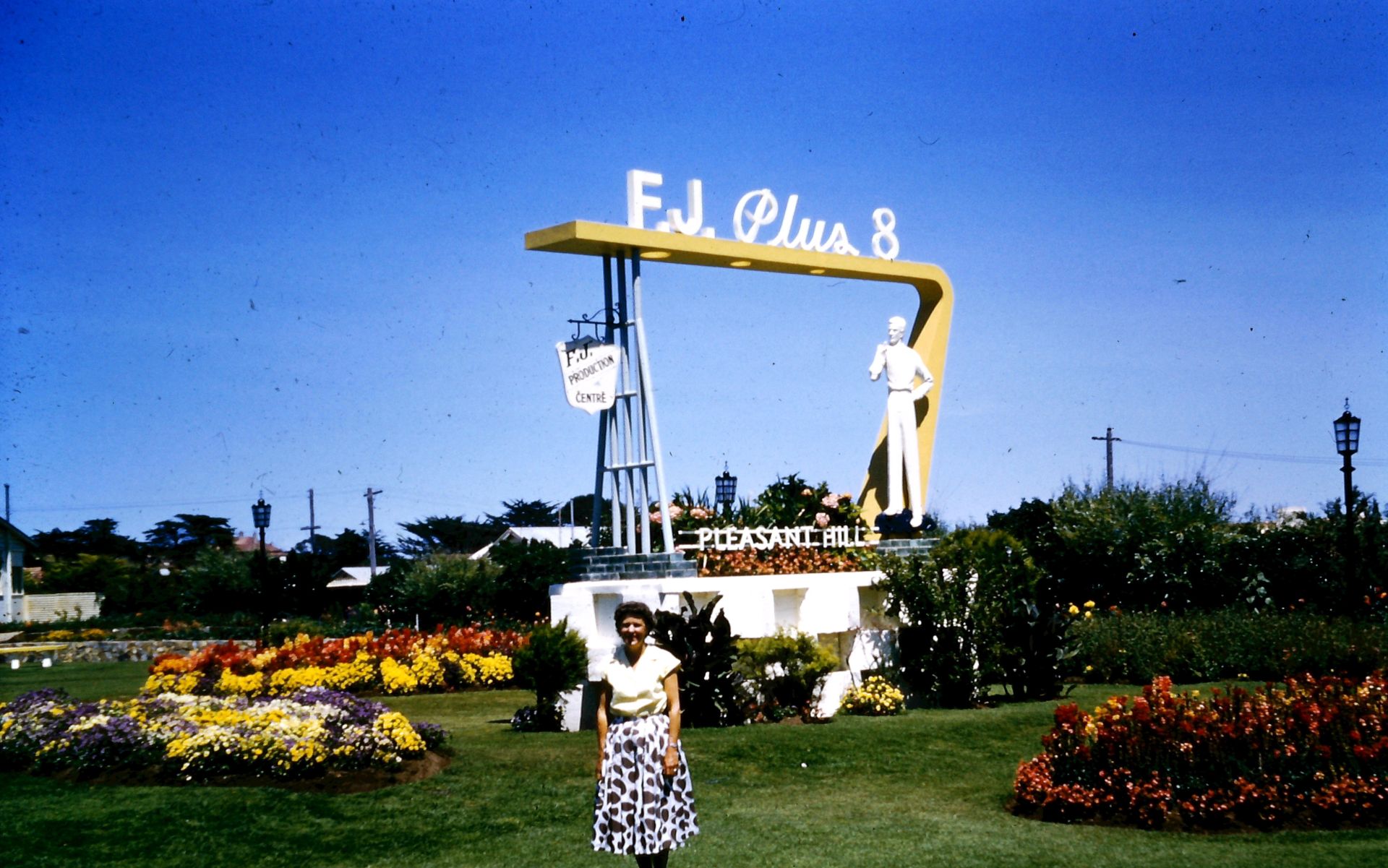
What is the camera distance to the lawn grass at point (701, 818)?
9.67 m

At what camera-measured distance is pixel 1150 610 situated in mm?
23562

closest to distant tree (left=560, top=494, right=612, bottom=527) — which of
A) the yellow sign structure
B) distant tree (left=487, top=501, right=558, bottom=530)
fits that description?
distant tree (left=487, top=501, right=558, bottom=530)

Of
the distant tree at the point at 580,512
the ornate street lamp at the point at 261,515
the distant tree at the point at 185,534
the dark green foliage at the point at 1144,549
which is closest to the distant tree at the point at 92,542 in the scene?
the distant tree at the point at 185,534

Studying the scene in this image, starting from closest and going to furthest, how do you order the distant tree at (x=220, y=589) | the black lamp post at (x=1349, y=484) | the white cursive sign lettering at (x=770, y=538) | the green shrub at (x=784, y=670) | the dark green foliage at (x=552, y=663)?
the dark green foliage at (x=552, y=663), the green shrub at (x=784, y=670), the white cursive sign lettering at (x=770, y=538), the black lamp post at (x=1349, y=484), the distant tree at (x=220, y=589)

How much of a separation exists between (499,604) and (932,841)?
23370 millimetres

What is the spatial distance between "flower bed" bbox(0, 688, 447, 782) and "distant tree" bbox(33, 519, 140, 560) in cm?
5968

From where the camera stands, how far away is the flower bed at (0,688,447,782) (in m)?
11.9

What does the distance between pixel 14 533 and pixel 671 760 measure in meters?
45.6

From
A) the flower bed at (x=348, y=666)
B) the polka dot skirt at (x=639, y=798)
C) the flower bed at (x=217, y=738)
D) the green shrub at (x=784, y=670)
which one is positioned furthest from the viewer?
the flower bed at (x=348, y=666)

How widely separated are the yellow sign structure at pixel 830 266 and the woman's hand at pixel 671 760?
25.8 ft

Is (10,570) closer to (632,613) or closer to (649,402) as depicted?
(649,402)

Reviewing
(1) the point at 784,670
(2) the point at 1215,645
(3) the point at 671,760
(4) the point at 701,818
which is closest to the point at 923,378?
(1) the point at 784,670

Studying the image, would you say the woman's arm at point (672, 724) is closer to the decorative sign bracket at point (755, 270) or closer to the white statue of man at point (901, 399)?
A: the decorative sign bracket at point (755, 270)

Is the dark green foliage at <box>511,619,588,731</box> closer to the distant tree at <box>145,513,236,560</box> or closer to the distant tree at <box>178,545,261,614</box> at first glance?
the distant tree at <box>178,545,261,614</box>
